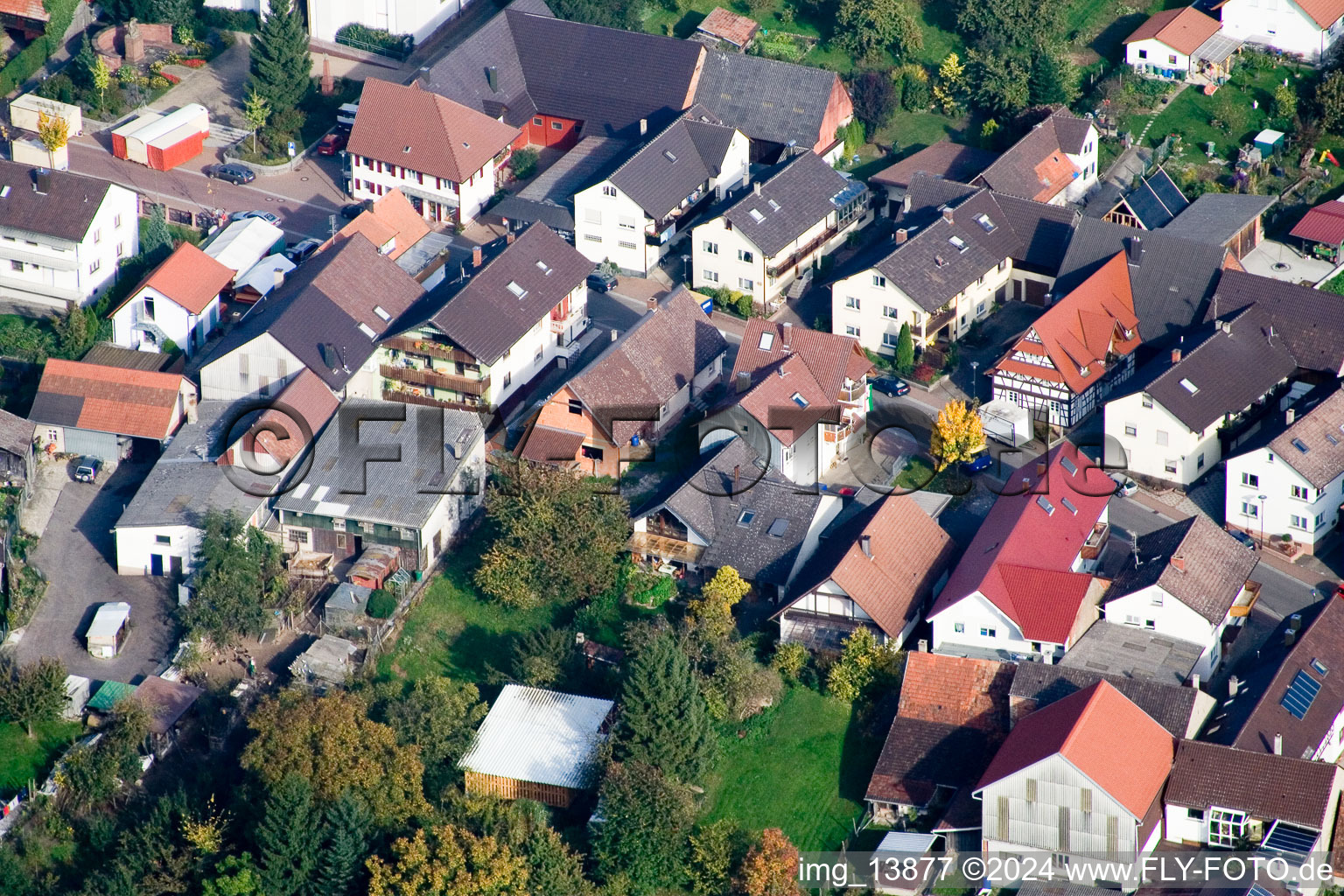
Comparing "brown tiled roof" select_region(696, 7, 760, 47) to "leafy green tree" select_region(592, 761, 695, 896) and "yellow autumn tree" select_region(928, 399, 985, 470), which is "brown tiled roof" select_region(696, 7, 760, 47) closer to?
"yellow autumn tree" select_region(928, 399, 985, 470)


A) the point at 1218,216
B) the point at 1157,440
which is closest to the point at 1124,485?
the point at 1157,440

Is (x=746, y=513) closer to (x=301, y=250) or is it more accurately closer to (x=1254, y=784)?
(x=1254, y=784)

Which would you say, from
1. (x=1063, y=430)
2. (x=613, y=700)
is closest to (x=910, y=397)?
(x=1063, y=430)

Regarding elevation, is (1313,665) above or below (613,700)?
above

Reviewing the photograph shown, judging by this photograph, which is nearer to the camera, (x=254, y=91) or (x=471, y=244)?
(x=471, y=244)

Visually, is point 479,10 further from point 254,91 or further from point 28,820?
point 28,820
